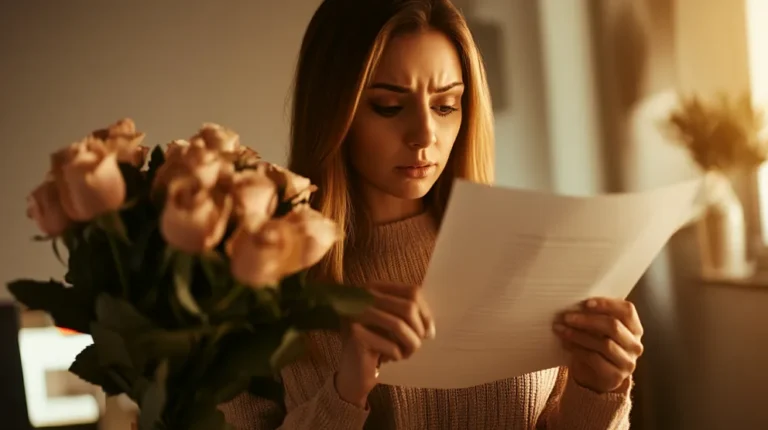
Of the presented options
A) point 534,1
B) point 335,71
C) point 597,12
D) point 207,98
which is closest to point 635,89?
point 597,12

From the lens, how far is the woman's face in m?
1.09

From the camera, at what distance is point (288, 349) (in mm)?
671

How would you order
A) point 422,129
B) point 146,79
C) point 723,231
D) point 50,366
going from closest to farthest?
point 422,129
point 723,231
point 50,366
point 146,79

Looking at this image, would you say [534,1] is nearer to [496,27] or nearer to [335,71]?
[496,27]

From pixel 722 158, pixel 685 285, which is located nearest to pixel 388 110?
pixel 722 158

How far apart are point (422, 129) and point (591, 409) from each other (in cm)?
42

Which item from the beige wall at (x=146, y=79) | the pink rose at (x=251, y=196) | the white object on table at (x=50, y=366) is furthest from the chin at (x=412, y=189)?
the beige wall at (x=146, y=79)

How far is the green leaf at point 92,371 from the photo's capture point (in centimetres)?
73

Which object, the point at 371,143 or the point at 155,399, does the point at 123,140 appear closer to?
the point at 155,399

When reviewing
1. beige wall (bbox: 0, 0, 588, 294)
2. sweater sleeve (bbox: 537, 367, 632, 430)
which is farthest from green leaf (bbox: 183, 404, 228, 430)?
beige wall (bbox: 0, 0, 588, 294)

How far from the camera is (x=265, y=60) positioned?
288 centimetres

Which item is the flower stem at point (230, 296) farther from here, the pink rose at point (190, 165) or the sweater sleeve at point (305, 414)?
the sweater sleeve at point (305, 414)

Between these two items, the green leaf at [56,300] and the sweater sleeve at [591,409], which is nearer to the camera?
the green leaf at [56,300]

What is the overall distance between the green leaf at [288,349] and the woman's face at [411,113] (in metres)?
0.46
